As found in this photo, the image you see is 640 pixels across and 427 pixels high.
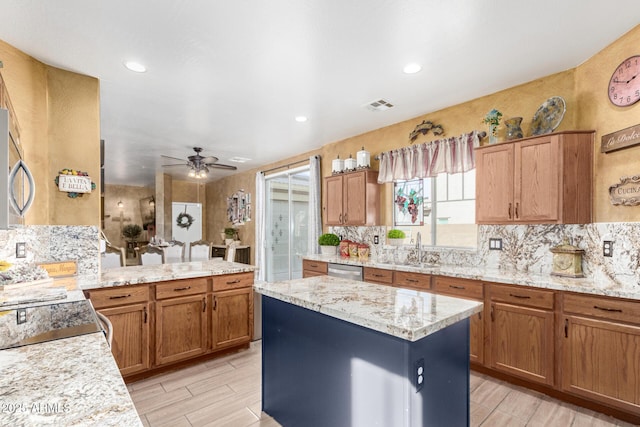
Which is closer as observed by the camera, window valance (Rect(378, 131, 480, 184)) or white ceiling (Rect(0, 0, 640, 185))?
white ceiling (Rect(0, 0, 640, 185))

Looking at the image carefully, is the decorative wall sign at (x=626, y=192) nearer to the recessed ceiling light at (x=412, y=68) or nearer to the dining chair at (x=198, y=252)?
the recessed ceiling light at (x=412, y=68)

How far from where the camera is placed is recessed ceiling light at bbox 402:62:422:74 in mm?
2566

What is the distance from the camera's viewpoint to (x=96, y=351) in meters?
1.08

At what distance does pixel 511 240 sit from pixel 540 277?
50 cm

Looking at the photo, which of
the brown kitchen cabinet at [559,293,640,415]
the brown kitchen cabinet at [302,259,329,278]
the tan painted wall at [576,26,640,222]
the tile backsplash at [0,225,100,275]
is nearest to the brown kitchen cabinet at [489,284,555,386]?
the brown kitchen cabinet at [559,293,640,415]

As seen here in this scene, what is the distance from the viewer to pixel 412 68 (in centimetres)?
261

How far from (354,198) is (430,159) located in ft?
3.83

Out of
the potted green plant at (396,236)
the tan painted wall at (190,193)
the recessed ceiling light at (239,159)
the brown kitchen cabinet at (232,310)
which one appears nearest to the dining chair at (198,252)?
the recessed ceiling light at (239,159)

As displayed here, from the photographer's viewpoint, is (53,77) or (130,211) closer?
(53,77)

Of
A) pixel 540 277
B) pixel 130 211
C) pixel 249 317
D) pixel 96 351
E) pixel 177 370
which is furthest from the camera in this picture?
pixel 130 211

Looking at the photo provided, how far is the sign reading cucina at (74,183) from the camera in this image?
8.50 ft

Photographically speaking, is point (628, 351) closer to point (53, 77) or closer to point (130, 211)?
point (53, 77)

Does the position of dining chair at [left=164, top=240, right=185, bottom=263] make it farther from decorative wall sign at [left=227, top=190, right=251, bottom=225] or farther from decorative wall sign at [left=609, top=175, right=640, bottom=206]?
decorative wall sign at [left=609, top=175, right=640, bottom=206]

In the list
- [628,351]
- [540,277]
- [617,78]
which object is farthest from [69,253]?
[617,78]
